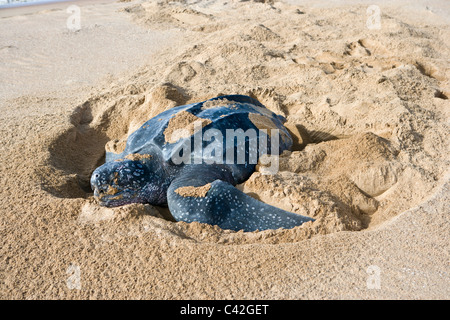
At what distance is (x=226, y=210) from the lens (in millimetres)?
1951

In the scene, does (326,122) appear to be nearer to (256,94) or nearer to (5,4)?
(256,94)

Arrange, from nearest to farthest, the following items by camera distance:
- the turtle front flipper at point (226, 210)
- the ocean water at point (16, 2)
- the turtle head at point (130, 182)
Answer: the turtle front flipper at point (226, 210) → the turtle head at point (130, 182) → the ocean water at point (16, 2)

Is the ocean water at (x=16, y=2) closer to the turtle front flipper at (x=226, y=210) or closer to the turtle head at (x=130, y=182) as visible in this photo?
the turtle head at (x=130, y=182)

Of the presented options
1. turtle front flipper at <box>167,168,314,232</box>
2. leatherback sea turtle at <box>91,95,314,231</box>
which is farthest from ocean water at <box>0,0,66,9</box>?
turtle front flipper at <box>167,168,314,232</box>

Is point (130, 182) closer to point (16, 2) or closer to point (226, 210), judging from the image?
point (226, 210)

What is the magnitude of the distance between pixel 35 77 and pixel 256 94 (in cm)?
280

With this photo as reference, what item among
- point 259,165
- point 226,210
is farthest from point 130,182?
point 259,165

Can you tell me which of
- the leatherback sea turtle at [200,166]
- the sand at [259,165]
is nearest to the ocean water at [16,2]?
the sand at [259,165]

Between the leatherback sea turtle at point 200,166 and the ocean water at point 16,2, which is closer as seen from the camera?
the leatherback sea turtle at point 200,166

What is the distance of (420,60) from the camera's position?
4070 millimetres

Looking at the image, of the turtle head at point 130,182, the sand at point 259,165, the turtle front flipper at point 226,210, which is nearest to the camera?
the sand at point 259,165

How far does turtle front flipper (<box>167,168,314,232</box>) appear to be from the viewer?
1.88m

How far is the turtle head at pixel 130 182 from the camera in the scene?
213 cm

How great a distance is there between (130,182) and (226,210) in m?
0.68
